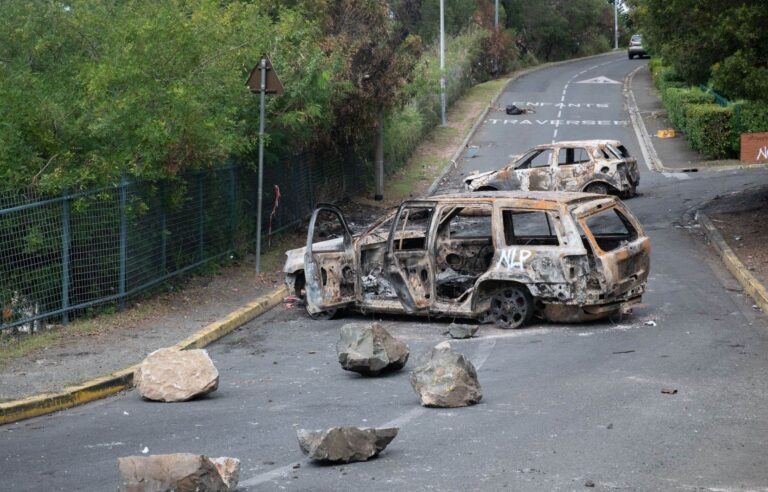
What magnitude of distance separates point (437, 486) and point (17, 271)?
7380mm

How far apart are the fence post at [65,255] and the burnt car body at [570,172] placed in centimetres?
1396

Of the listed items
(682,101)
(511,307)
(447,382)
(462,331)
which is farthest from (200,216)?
(682,101)

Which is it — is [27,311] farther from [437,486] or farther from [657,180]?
[657,180]

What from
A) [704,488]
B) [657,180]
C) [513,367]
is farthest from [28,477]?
[657,180]

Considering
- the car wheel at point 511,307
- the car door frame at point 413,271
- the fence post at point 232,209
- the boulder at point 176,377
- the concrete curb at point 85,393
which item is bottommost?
the concrete curb at point 85,393

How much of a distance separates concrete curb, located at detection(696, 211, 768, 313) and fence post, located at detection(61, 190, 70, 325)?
8.82 m

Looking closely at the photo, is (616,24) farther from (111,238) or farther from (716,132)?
(111,238)

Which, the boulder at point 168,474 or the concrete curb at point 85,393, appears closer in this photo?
the boulder at point 168,474

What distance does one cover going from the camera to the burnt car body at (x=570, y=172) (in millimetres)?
25141

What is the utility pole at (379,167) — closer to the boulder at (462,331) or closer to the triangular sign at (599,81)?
the boulder at (462,331)

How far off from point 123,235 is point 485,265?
476 centimetres

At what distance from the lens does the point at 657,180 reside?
29844 mm

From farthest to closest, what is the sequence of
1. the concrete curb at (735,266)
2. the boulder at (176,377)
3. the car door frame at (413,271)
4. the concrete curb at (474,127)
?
the concrete curb at (474,127) < the concrete curb at (735,266) < the car door frame at (413,271) < the boulder at (176,377)

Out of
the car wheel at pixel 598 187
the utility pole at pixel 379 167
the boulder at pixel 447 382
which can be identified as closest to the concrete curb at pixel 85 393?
the boulder at pixel 447 382
